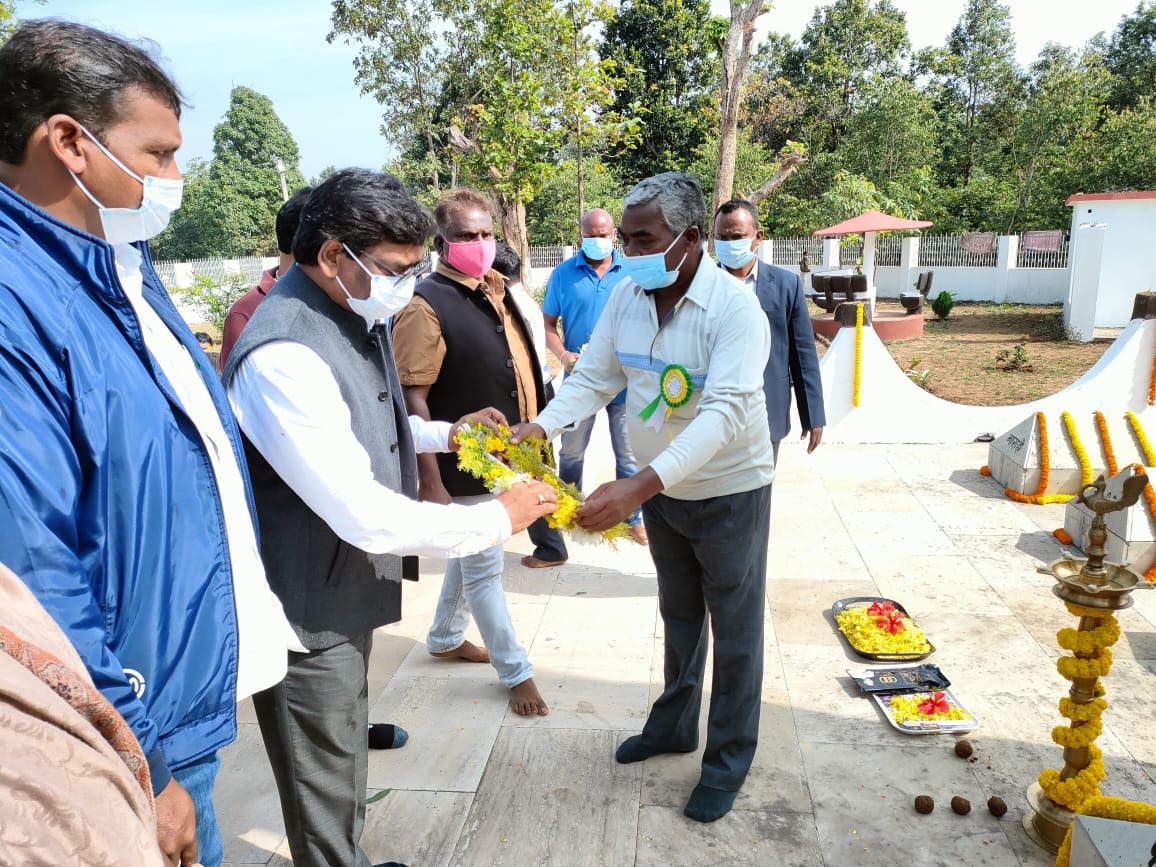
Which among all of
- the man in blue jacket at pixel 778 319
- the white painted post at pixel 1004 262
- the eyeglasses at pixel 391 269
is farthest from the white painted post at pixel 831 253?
the eyeglasses at pixel 391 269

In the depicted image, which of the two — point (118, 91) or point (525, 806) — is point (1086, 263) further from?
point (118, 91)

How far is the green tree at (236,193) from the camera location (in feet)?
130

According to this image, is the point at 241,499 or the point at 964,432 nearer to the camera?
the point at 241,499

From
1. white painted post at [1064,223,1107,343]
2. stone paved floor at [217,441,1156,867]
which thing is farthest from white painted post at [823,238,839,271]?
stone paved floor at [217,441,1156,867]

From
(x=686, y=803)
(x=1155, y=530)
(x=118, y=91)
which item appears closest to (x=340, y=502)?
(x=118, y=91)

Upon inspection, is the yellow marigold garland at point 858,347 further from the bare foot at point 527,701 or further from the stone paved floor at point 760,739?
the bare foot at point 527,701

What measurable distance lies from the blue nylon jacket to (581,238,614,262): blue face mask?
4.32m

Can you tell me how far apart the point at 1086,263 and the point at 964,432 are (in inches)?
378

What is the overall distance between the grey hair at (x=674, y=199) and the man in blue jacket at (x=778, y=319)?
1922mm

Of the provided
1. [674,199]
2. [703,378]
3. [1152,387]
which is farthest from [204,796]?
[1152,387]

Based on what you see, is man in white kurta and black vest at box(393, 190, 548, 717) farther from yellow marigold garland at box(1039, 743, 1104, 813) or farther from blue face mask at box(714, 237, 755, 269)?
yellow marigold garland at box(1039, 743, 1104, 813)

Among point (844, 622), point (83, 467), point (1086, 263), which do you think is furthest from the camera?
point (1086, 263)

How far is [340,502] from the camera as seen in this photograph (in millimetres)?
1816

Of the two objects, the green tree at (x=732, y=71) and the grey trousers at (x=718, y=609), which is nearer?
the grey trousers at (x=718, y=609)
